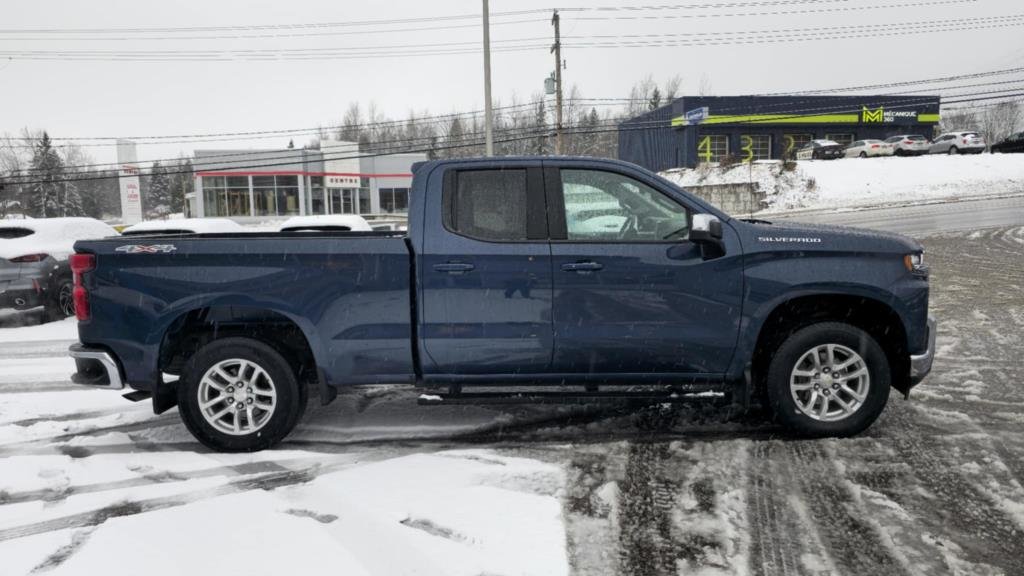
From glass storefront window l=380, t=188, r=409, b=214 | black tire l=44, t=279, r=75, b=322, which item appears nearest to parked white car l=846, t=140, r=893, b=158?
glass storefront window l=380, t=188, r=409, b=214

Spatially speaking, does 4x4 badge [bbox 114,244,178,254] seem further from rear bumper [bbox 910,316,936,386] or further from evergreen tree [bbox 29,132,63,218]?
evergreen tree [bbox 29,132,63,218]

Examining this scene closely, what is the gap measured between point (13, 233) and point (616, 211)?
35.4 ft

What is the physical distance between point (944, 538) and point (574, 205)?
109 inches

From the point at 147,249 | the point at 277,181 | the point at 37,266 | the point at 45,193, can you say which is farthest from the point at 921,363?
the point at 45,193

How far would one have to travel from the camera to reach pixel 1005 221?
75.3 feet

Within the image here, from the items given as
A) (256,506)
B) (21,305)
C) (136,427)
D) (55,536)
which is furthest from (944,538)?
(21,305)

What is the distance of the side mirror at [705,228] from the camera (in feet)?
14.1

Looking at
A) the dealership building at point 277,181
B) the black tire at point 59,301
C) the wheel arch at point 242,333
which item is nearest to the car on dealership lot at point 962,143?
the dealership building at point 277,181

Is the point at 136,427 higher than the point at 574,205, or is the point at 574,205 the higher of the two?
the point at 574,205

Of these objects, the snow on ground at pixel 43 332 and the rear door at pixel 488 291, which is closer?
the rear door at pixel 488 291

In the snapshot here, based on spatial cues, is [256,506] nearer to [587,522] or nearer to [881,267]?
[587,522]

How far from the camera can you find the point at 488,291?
449 centimetres

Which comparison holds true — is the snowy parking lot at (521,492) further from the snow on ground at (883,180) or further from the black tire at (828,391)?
the snow on ground at (883,180)

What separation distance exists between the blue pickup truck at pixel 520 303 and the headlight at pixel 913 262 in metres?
0.02
